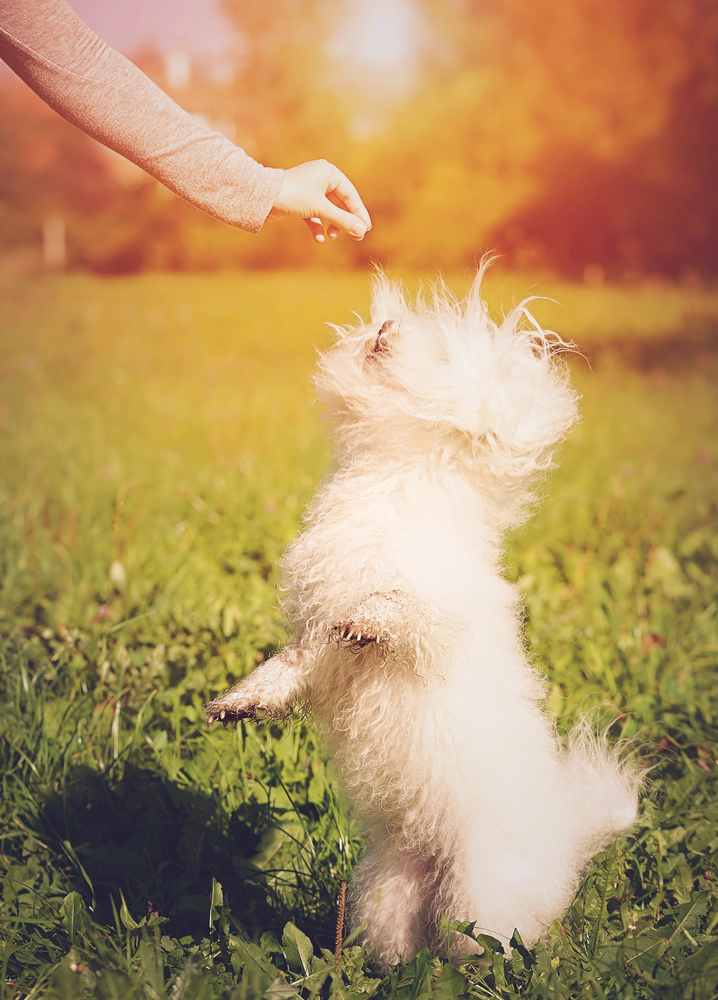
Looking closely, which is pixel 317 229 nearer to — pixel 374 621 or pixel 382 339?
pixel 382 339

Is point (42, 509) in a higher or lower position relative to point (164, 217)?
lower

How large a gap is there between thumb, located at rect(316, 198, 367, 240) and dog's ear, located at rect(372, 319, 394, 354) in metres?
0.30

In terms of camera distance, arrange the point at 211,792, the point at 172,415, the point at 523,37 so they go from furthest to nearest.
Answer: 1. the point at 523,37
2. the point at 172,415
3. the point at 211,792

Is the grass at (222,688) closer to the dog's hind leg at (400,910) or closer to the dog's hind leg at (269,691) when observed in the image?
the dog's hind leg at (400,910)

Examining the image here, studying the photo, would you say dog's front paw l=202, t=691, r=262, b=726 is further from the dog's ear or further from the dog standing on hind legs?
the dog's ear

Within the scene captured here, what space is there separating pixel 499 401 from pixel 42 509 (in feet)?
9.81

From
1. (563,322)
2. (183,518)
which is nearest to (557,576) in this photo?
(183,518)

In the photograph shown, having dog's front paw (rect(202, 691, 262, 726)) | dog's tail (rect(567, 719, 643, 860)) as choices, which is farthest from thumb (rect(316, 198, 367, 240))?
dog's tail (rect(567, 719, 643, 860))

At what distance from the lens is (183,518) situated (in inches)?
144

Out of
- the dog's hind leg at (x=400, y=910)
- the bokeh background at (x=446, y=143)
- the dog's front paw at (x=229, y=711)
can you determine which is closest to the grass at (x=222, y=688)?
the dog's hind leg at (x=400, y=910)

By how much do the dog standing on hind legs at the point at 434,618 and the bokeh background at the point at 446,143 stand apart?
4.45 metres

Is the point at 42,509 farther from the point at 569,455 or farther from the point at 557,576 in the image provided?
the point at 569,455

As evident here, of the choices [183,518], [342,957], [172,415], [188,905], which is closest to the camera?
[342,957]

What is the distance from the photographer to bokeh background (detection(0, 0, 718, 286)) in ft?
18.7
